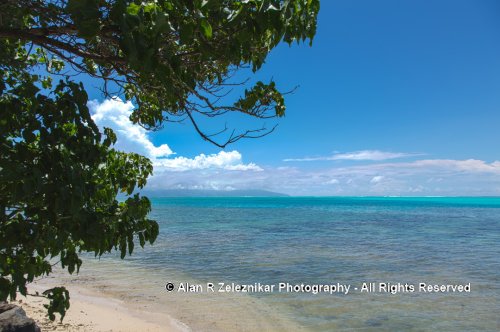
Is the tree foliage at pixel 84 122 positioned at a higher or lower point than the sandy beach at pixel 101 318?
higher

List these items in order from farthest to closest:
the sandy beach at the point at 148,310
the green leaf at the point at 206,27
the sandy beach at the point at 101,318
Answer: the sandy beach at the point at 148,310
the sandy beach at the point at 101,318
the green leaf at the point at 206,27

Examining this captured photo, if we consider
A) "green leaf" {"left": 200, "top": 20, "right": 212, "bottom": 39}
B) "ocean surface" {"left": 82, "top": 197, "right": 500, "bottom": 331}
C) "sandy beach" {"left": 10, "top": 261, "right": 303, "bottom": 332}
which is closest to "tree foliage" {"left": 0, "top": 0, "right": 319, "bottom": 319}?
"green leaf" {"left": 200, "top": 20, "right": 212, "bottom": 39}

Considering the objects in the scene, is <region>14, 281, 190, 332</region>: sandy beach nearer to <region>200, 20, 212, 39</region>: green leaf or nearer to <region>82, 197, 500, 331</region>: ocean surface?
<region>82, 197, 500, 331</region>: ocean surface

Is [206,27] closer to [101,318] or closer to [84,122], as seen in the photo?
[84,122]

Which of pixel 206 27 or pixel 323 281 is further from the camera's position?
pixel 323 281

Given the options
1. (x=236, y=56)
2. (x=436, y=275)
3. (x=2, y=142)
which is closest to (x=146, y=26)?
(x=236, y=56)

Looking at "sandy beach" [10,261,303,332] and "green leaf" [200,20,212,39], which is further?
"sandy beach" [10,261,303,332]

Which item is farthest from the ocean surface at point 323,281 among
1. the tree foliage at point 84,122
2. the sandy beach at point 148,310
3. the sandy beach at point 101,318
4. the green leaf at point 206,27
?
the green leaf at point 206,27

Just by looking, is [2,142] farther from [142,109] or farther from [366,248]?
[366,248]

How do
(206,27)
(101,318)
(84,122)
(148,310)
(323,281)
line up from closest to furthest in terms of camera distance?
(206,27)
(84,122)
(101,318)
(148,310)
(323,281)

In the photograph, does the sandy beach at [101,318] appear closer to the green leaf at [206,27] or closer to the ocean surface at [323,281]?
the ocean surface at [323,281]

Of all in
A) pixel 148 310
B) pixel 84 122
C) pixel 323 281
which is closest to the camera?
pixel 84 122

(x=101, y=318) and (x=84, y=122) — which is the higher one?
(x=84, y=122)

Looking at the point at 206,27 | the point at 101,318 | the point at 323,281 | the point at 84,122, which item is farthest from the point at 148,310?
the point at 206,27
